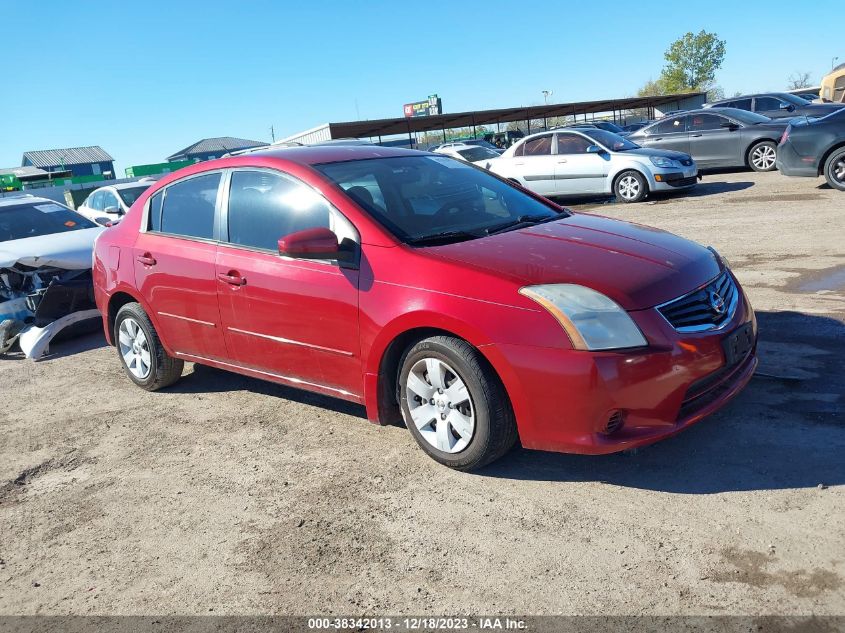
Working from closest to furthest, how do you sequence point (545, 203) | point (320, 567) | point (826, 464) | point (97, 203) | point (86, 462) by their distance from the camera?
point (320, 567)
point (826, 464)
point (86, 462)
point (545, 203)
point (97, 203)

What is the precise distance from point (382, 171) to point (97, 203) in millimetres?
12719

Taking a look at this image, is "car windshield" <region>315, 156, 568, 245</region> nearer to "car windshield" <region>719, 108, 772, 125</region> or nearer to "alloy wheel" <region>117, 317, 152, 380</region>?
"alloy wheel" <region>117, 317, 152, 380</region>

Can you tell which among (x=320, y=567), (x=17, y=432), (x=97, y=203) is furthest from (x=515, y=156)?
(x=320, y=567)

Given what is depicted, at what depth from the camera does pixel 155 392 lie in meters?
5.96

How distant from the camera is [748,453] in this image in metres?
3.75

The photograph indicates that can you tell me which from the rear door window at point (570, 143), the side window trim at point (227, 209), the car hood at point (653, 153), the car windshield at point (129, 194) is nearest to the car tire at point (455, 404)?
the side window trim at point (227, 209)

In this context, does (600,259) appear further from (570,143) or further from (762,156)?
(762,156)

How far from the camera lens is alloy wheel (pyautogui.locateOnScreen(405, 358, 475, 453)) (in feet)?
12.5

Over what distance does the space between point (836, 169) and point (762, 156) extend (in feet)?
15.1

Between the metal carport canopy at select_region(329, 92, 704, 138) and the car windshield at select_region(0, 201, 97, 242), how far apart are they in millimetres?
23641

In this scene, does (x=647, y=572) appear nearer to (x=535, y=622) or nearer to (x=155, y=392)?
(x=535, y=622)

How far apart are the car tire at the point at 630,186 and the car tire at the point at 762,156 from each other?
4.02 meters

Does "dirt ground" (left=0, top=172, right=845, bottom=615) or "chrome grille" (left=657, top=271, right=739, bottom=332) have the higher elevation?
"chrome grille" (left=657, top=271, right=739, bottom=332)

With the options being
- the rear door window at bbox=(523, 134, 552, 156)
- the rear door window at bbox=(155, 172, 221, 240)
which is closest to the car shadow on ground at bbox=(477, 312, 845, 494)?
the rear door window at bbox=(155, 172, 221, 240)
